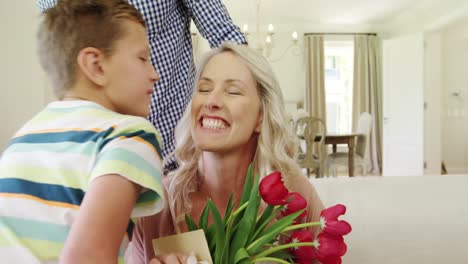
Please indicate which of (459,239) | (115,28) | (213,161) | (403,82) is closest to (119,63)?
(115,28)

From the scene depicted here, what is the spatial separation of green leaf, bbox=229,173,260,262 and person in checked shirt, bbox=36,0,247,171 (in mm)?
622

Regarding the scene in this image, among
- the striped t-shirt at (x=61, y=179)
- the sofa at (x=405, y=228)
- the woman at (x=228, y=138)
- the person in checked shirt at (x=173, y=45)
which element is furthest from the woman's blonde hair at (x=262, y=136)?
the striped t-shirt at (x=61, y=179)

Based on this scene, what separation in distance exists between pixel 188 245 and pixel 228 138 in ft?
1.44

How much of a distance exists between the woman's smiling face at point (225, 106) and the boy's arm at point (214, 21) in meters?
0.19

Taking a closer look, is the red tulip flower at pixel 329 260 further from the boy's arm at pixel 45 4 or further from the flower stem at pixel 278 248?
the boy's arm at pixel 45 4

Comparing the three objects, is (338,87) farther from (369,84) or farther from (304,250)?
(304,250)

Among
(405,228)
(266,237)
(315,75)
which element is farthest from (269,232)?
(315,75)

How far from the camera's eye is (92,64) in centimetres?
61

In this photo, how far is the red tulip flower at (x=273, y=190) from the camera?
0.61 meters

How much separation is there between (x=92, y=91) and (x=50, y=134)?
9cm

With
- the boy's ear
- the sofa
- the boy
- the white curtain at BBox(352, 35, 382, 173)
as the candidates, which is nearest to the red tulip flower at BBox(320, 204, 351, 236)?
the boy

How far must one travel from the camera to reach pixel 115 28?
0.61 meters

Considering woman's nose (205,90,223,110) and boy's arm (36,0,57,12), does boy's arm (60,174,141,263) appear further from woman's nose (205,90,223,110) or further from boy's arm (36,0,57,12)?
boy's arm (36,0,57,12)

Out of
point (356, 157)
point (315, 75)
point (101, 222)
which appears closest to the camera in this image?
point (101, 222)
